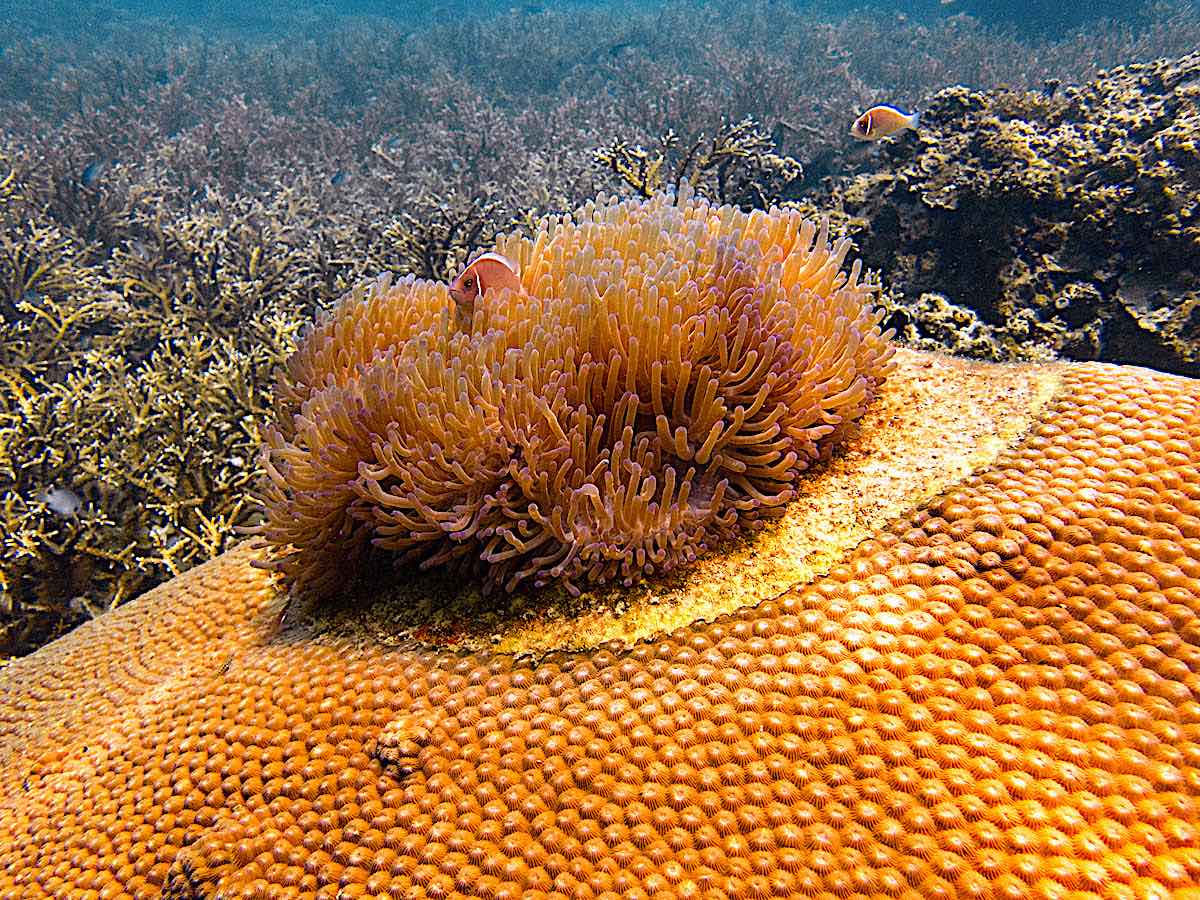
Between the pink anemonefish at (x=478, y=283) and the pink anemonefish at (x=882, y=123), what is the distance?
15.7 ft

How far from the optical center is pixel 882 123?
6.11 m

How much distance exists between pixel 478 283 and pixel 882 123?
4.96 m

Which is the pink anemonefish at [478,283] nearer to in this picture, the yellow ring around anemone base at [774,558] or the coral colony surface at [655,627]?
the coral colony surface at [655,627]

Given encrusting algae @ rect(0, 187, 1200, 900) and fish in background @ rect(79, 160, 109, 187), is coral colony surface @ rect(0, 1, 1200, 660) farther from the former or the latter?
encrusting algae @ rect(0, 187, 1200, 900)

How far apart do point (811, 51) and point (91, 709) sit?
22.2 meters

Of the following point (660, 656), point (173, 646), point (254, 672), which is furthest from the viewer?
point (173, 646)

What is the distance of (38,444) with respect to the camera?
17.1 feet

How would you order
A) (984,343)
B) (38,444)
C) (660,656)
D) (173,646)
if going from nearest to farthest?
(660,656) → (173,646) → (984,343) → (38,444)

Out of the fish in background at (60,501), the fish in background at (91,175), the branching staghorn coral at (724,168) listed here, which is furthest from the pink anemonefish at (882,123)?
the fish in background at (91,175)

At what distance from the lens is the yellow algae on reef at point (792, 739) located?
4.75 feet

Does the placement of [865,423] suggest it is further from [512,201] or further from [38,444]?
[512,201]

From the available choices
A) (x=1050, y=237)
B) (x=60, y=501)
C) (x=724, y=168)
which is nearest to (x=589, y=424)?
(x=60, y=501)

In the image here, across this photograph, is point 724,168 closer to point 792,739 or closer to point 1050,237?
point 1050,237

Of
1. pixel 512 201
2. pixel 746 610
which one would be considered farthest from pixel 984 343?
pixel 512 201
